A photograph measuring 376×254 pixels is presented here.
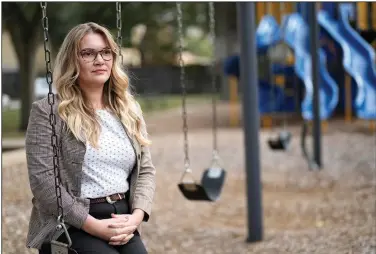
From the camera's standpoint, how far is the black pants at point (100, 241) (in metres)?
2.08

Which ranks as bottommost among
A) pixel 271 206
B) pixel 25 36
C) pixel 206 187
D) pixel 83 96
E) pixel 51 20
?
pixel 271 206

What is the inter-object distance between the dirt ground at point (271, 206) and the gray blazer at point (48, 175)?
219cm

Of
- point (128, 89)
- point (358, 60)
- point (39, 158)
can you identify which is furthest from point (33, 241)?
point (358, 60)

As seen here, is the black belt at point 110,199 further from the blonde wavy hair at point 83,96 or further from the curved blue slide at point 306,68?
the curved blue slide at point 306,68

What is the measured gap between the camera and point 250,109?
4887 mm

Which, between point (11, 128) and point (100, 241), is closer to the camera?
point (100, 241)

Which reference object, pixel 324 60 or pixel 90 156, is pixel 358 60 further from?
→ pixel 90 156

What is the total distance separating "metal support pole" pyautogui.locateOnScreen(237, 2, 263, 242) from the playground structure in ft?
8.95

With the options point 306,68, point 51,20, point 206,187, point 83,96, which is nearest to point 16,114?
point 51,20

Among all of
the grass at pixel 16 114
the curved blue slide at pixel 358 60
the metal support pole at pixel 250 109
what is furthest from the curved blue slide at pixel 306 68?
the grass at pixel 16 114

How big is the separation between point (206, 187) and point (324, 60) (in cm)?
785

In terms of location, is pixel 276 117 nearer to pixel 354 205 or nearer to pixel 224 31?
pixel 224 31

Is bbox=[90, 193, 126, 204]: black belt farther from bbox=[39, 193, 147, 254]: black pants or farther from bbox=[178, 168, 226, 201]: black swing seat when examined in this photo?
bbox=[178, 168, 226, 201]: black swing seat

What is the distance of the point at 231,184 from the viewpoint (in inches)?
288
